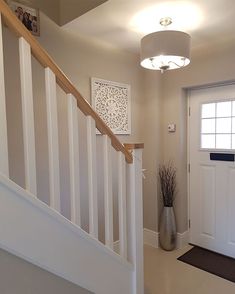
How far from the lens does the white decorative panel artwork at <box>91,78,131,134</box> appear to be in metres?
2.62

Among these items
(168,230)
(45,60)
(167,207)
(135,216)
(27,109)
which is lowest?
(168,230)

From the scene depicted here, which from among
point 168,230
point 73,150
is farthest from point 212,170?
point 73,150

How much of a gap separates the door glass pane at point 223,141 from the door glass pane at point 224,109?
0.82ft

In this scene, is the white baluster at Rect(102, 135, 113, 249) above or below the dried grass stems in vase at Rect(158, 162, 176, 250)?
above

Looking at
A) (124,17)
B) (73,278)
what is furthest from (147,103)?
(73,278)

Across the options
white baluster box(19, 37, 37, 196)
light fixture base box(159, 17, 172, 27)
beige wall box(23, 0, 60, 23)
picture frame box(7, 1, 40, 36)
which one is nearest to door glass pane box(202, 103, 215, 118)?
light fixture base box(159, 17, 172, 27)

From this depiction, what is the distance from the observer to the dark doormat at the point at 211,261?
246 centimetres

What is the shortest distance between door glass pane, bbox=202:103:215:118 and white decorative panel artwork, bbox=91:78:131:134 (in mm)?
899

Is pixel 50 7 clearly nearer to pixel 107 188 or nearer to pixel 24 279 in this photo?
pixel 107 188

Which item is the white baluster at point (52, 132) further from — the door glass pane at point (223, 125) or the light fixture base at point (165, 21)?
the door glass pane at point (223, 125)

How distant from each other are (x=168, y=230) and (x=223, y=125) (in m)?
1.41

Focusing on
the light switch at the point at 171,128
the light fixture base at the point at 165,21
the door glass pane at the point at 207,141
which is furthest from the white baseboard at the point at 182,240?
the light fixture base at the point at 165,21

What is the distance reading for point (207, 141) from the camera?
288 cm

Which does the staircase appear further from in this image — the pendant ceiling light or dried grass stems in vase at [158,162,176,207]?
dried grass stems in vase at [158,162,176,207]
